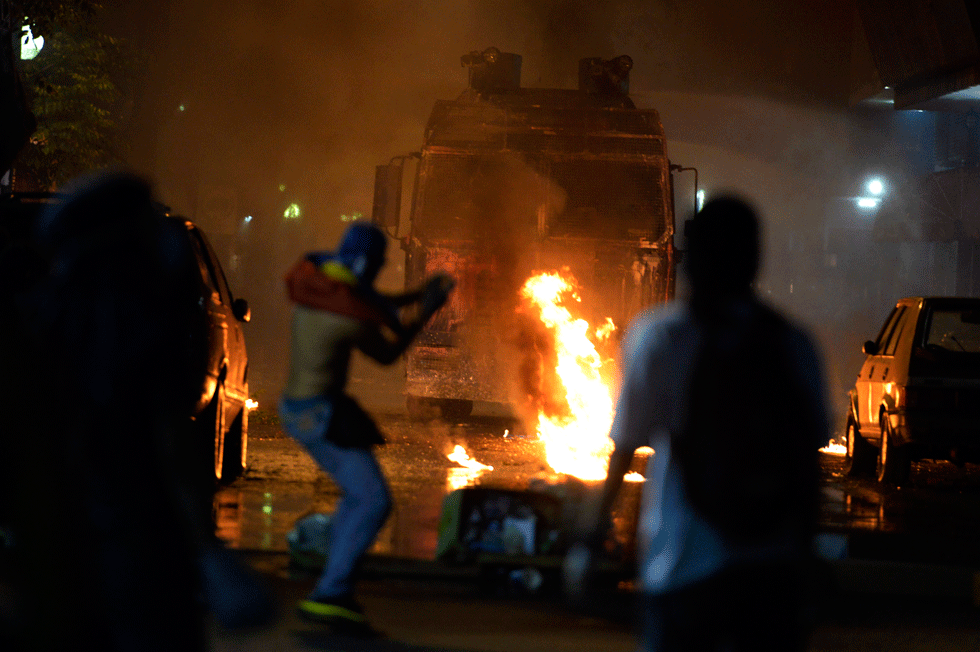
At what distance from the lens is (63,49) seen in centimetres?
2505

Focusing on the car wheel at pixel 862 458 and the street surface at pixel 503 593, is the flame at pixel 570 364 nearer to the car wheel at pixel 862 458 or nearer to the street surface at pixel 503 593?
the car wheel at pixel 862 458

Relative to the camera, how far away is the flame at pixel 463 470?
10.4 metres

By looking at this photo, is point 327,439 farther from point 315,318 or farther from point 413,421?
point 413,421

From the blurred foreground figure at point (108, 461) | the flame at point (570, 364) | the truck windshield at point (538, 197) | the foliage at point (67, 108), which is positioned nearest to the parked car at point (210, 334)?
the blurred foreground figure at point (108, 461)

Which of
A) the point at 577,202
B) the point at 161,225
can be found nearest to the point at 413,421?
the point at 577,202

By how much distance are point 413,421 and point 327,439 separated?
1063cm

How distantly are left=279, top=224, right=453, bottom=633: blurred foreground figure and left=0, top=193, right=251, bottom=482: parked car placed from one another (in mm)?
1729

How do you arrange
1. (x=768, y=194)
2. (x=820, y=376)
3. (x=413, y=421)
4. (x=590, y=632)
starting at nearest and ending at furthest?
(x=820, y=376) < (x=590, y=632) < (x=413, y=421) < (x=768, y=194)

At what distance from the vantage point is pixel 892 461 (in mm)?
11875

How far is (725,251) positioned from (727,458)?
19.4 inches

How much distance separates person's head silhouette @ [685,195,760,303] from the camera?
281 centimetres

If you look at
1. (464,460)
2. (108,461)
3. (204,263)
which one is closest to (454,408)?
(464,460)

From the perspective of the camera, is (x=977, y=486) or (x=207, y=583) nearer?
(x=207, y=583)

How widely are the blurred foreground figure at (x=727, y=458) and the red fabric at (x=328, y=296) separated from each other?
248 centimetres
